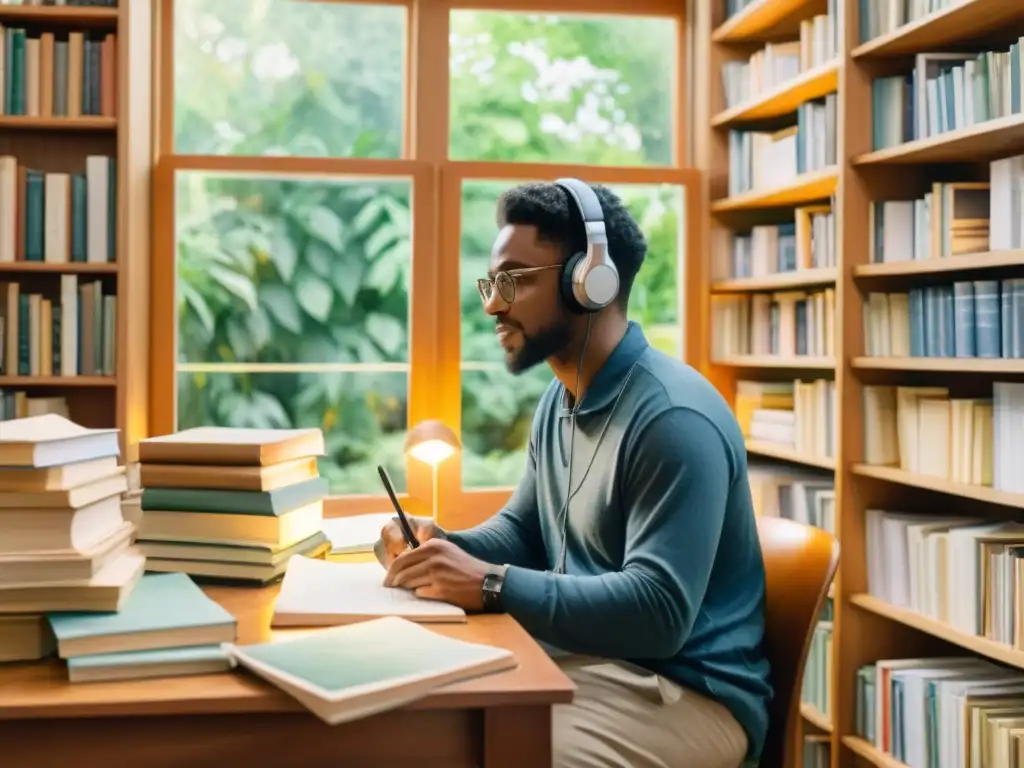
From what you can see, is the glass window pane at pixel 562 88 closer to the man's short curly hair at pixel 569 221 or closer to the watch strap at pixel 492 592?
the man's short curly hair at pixel 569 221

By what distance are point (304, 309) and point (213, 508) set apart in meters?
2.08

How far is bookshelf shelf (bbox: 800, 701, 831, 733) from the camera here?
308 cm

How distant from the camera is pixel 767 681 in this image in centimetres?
179

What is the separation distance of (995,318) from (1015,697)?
0.82 meters

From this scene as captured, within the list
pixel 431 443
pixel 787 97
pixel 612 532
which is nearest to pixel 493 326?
pixel 431 443

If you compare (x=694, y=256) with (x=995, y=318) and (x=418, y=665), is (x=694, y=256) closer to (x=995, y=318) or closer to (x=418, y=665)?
(x=995, y=318)

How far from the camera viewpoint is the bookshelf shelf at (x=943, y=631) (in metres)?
2.35

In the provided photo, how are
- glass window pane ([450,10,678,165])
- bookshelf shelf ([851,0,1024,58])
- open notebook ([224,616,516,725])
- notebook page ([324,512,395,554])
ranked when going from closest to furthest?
open notebook ([224,616,516,725]), notebook page ([324,512,395,554]), bookshelf shelf ([851,0,1024,58]), glass window pane ([450,10,678,165])

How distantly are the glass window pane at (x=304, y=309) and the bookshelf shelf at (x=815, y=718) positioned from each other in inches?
55.7

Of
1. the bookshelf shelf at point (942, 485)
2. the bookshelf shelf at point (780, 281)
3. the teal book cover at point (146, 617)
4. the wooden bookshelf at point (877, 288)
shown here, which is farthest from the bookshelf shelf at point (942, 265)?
the teal book cover at point (146, 617)

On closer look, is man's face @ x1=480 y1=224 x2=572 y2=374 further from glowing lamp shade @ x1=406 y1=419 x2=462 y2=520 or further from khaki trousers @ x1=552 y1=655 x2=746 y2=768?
glowing lamp shade @ x1=406 y1=419 x2=462 y2=520

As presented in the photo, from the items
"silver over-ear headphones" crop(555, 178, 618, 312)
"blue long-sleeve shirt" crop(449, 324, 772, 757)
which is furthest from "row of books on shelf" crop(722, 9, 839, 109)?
"blue long-sleeve shirt" crop(449, 324, 772, 757)

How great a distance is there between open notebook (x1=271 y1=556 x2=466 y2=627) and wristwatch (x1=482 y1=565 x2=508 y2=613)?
1.6 inches

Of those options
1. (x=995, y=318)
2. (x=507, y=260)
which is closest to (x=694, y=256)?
(x=995, y=318)
